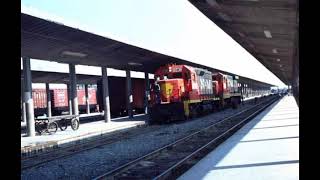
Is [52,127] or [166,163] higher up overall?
[52,127]

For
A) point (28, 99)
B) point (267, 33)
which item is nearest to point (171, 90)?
point (267, 33)

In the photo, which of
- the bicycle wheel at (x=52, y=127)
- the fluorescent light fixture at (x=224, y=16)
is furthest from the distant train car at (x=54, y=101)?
the fluorescent light fixture at (x=224, y=16)

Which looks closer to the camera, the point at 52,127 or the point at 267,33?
the point at 52,127

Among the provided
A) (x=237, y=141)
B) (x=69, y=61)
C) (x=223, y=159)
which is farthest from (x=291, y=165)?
(x=69, y=61)

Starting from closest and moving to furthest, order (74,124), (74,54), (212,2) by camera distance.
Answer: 1. (212,2)
2. (74,54)
3. (74,124)

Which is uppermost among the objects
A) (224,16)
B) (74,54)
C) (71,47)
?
(224,16)

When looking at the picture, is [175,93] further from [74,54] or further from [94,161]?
[94,161]

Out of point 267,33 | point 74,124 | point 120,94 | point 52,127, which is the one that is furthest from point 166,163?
point 120,94

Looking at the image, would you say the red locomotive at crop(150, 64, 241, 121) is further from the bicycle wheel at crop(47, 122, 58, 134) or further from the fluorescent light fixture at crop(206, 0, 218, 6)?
the fluorescent light fixture at crop(206, 0, 218, 6)

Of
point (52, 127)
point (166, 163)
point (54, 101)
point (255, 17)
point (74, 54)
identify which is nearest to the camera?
point (166, 163)

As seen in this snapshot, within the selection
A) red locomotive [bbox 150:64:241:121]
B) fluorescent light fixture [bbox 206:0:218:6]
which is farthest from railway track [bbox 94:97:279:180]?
red locomotive [bbox 150:64:241:121]

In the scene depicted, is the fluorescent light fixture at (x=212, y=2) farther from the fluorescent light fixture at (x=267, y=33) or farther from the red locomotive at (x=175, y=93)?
the red locomotive at (x=175, y=93)
